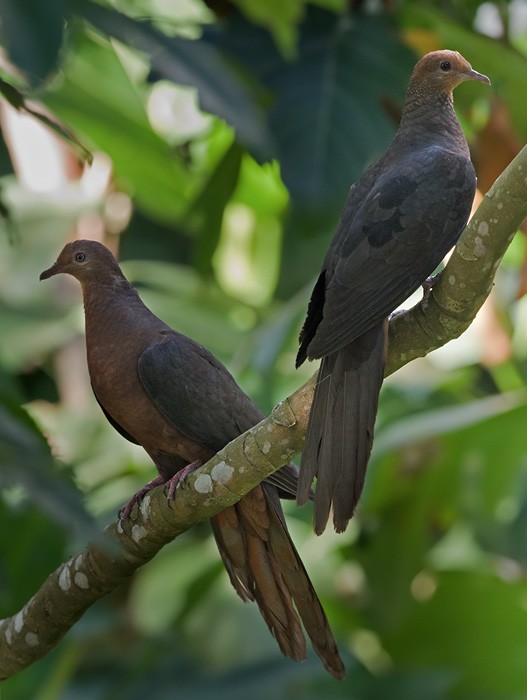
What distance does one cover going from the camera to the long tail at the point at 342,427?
4.00 feet

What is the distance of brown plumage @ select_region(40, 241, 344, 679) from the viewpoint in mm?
1467

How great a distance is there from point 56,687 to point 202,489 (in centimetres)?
219

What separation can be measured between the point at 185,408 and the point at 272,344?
139 cm

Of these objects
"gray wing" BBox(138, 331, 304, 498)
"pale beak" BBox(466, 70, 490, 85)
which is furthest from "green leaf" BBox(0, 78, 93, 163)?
"pale beak" BBox(466, 70, 490, 85)

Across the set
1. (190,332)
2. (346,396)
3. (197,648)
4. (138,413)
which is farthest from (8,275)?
(346,396)

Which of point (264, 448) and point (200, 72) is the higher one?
point (200, 72)

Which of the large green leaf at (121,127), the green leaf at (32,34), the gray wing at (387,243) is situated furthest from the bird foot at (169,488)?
the large green leaf at (121,127)

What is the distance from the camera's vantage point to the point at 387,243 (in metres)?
1.37

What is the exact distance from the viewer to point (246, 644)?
3.79 m

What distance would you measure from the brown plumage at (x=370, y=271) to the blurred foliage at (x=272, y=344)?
0.82 metres

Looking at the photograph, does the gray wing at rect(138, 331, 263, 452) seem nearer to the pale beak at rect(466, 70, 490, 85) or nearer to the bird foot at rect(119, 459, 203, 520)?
the bird foot at rect(119, 459, 203, 520)

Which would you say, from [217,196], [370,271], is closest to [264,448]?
[370,271]

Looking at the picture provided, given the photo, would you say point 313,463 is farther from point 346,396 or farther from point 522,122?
point 522,122

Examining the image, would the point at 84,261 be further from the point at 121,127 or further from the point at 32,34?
the point at 121,127
